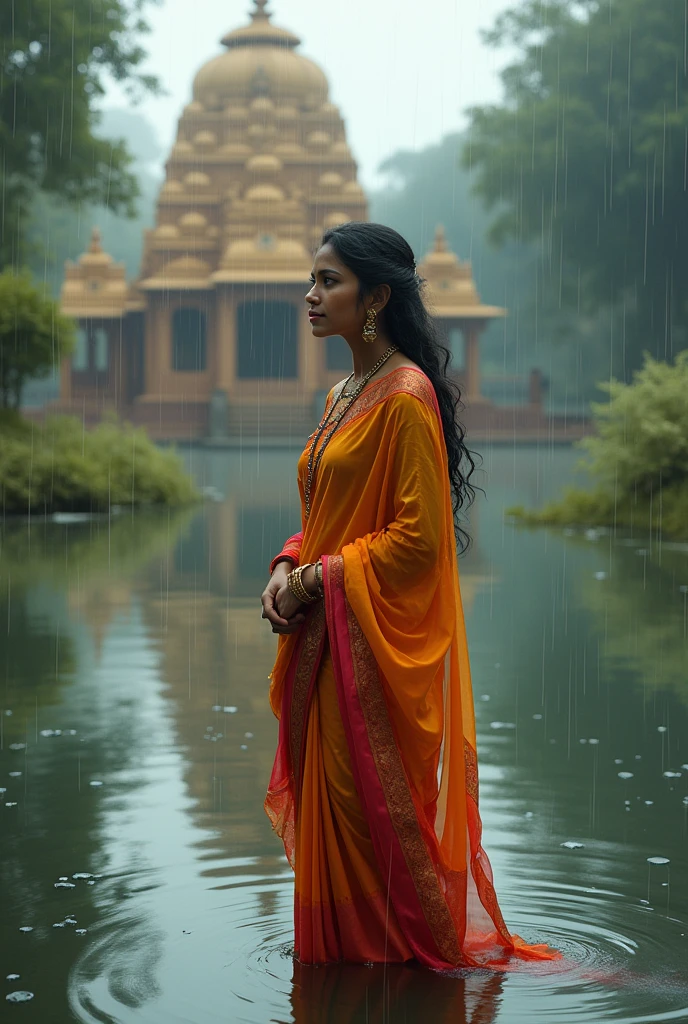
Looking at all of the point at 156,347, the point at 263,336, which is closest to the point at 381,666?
the point at 156,347

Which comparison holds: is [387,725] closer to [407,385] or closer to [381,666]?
[381,666]

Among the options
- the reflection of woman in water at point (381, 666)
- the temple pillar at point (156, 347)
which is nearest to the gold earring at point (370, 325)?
the reflection of woman in water at point (381, 666)

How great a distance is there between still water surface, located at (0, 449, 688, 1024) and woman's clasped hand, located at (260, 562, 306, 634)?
2.50 feet

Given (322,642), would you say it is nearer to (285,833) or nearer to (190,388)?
(285,833)

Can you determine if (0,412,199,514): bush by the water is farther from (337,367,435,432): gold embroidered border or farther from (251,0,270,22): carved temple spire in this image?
(251,0,270,22): carved temple spire

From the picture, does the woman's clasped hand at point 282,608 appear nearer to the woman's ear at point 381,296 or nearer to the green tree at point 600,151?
the woman's ear at point 381,296

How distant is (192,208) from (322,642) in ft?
127

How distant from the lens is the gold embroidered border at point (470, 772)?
332 cm

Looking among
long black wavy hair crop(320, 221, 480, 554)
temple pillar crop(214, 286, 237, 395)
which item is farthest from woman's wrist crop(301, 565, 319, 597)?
temple pillar crop(214, 286, 237, 395)

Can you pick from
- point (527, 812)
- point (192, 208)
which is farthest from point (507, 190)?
point (527, 812)

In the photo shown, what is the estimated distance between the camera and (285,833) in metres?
3.42

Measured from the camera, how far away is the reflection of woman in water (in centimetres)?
319

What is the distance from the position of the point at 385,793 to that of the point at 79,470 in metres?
14.5

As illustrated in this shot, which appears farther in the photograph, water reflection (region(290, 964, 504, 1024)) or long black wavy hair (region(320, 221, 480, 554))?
long black wavy hair (region(320, 221, 480, 554))
